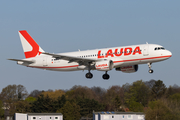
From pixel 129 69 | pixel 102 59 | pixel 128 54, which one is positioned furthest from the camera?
pixel 129 69

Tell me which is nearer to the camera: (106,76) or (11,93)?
(106,76)

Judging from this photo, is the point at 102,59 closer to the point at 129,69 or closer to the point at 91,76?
the point at 91,76

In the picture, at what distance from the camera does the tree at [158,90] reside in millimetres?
154125

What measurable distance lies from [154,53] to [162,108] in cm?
5297

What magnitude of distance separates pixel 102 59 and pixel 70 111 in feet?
206

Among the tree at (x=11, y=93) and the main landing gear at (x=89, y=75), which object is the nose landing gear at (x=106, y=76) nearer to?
the main landing gear at (x=89, y=75)

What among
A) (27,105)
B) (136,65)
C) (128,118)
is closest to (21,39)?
(136,65)

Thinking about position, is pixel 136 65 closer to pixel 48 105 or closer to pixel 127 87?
pixel 48 105

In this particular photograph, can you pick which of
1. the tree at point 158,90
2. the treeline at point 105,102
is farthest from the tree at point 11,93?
the tree at point 158,90

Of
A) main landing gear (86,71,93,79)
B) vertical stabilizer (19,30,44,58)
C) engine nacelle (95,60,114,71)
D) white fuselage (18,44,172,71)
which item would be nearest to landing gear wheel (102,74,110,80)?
main landing gear (86,71,93,79)

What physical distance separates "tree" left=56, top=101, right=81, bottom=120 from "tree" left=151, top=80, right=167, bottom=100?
158 feet

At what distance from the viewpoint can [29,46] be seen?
67.2 metres

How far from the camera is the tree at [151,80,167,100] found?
6068 inches

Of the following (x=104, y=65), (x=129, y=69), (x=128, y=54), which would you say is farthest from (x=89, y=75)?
(x=128, y=54)
